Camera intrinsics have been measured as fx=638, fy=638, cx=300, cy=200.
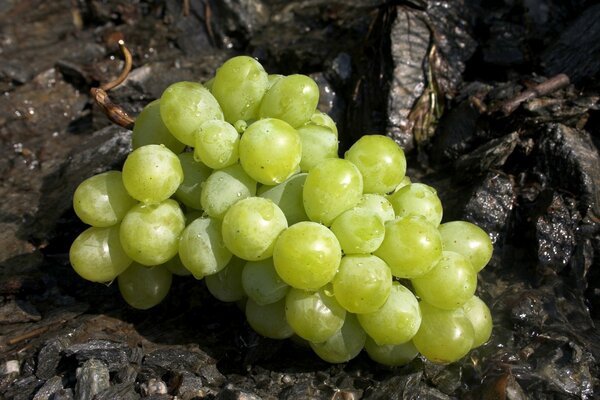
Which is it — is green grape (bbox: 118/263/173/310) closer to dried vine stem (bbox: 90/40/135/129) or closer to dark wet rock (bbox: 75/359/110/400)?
dark wet rock (bbox: 75/359/110/400)

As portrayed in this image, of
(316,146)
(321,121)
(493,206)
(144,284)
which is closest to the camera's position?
(316,146)

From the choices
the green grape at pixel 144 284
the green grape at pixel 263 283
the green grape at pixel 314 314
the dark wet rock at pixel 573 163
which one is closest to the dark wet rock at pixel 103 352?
the green grape at pixel 144 284

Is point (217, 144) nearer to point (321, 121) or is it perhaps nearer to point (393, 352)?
point (321, 121)

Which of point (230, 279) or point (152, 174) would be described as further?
point (230, 279)

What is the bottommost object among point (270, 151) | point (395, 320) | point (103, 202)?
point (395, 320)

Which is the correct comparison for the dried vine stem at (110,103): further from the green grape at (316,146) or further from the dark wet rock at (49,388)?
the dark wet rock at (49,388)

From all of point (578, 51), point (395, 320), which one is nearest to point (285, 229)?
point (395, 320)

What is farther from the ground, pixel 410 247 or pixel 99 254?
pixel 410 247

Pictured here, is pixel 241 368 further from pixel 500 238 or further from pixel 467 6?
pixel 467 6
